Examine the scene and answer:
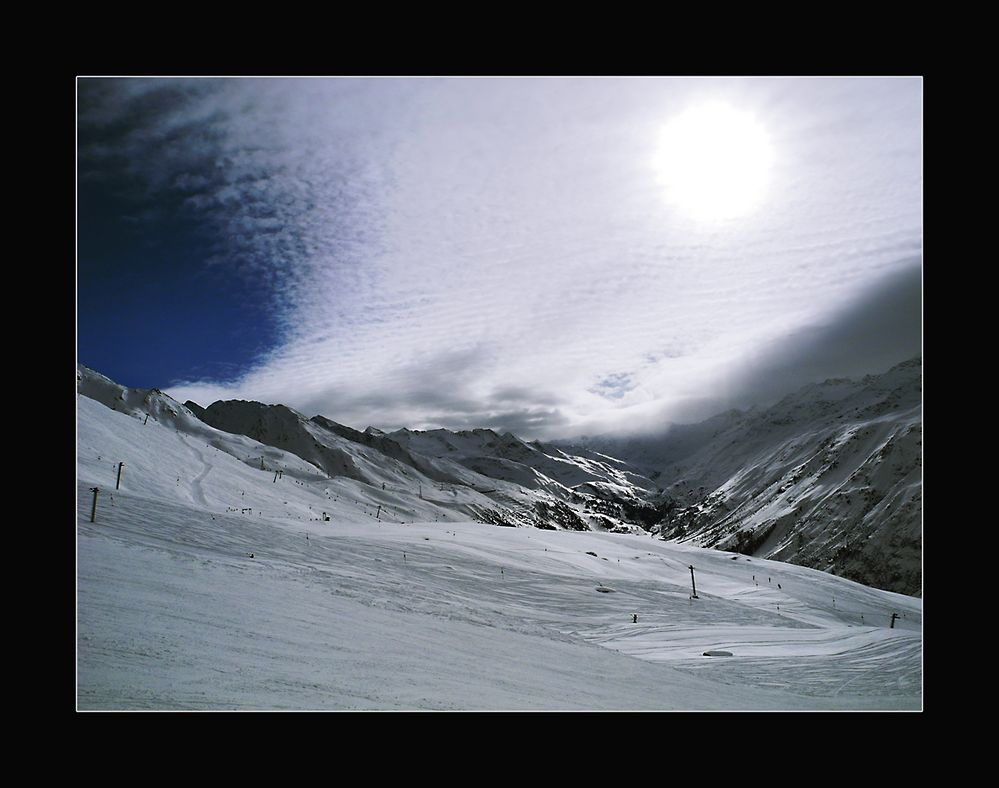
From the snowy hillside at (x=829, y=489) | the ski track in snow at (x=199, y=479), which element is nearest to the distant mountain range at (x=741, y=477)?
the snowy hillside at (x=829, y=489)

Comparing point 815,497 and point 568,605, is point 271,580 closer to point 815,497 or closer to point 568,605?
point 568,605

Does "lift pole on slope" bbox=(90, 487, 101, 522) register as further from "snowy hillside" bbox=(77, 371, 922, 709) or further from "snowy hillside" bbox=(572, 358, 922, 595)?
"snowy hillside" bbox=(572, 358, 922, 595)

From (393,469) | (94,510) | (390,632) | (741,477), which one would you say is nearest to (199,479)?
(94,510)

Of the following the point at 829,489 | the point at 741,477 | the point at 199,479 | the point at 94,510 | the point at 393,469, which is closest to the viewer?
the point at 94,510

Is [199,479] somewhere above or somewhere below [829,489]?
above

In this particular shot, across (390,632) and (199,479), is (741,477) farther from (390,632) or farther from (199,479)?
(390,632)

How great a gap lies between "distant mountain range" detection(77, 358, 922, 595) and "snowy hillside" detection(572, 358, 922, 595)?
0.26 metres

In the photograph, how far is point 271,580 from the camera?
7.84 m

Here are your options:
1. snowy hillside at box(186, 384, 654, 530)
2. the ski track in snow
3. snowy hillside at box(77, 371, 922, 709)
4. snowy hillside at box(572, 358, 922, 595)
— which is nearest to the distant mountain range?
snowy hillside at box(572, 358, 922, 595)

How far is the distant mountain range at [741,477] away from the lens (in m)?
57.5

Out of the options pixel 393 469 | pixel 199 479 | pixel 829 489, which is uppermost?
pixel 199 479

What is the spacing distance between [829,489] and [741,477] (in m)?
49.1

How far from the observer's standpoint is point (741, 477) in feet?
420
